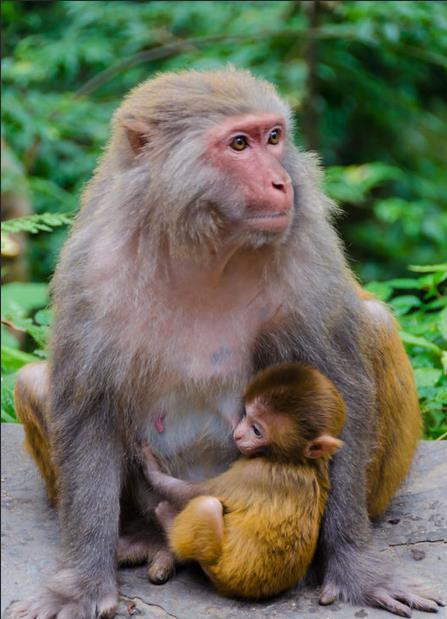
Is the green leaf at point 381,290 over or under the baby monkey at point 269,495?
under

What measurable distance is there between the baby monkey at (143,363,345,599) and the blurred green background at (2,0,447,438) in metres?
2.60

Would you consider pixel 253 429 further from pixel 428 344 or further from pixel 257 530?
pixel 428 344

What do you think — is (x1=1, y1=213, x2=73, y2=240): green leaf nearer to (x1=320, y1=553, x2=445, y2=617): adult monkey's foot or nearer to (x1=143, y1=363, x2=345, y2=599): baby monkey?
(x1=143, y1=363, x2=345, y2=599): baby monkey

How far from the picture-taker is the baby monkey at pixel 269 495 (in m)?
4.07

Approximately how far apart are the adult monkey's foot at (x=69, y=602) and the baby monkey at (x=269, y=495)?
1.03 ft

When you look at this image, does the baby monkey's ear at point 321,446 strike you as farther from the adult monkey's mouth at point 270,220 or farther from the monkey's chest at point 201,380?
the adult monkey's mouth at point 270,220

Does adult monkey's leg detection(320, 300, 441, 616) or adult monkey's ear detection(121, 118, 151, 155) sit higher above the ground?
adult monkey's ear detection(121, 118, 151, 155)

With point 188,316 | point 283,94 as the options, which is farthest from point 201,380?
point 283,94

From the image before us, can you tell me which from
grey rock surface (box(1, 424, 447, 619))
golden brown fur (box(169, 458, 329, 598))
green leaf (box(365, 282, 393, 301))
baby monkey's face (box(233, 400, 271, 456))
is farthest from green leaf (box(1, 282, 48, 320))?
golden brown fur (box(169, 458, 329, 598))

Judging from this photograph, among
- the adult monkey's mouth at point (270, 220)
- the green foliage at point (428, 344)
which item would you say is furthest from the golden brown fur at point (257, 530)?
the green foliage at point (428, 344)

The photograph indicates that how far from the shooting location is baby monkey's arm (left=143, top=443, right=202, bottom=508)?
434cm

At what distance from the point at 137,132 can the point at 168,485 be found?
1349mm

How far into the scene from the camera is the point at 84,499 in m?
4.32

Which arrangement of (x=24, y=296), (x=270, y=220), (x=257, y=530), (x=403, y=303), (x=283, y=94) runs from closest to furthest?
(x=270, y=220), (x=257, y=530), (x=403, y=303), (x=24, y=296), (x=283, y=94)
